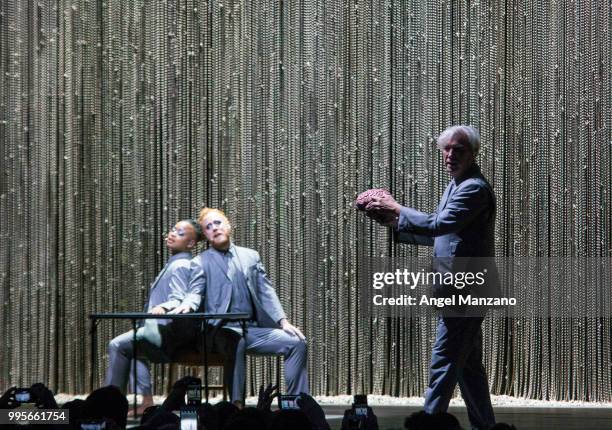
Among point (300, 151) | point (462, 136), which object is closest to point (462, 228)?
point (462, 136)

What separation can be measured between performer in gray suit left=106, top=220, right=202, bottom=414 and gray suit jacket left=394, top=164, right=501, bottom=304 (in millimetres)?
1964

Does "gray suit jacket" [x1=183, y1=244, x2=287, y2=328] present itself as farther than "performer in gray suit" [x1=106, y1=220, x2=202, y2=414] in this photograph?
Yes

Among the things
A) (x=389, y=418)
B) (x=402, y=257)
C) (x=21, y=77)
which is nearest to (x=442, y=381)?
(x=389, y=418)

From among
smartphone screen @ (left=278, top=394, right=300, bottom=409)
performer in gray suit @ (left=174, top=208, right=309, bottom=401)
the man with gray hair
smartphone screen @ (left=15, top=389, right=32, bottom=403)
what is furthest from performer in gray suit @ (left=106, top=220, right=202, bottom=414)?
smartphone screen @ (left=278, top=394, right=300, bottom=409)

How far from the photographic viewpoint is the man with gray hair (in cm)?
529

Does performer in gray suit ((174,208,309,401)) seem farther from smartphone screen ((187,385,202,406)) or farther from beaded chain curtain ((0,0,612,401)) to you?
smartphone screen ((187,385,202,406))

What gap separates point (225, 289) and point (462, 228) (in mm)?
2123

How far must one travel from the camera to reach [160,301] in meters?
7.32

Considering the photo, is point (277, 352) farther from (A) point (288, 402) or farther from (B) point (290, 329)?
(A) point (288, 402)

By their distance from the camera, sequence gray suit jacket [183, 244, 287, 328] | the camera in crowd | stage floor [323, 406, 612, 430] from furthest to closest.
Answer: gray suit jacket [183, 244, 287, 328], stage floor [323, 406, 612, 430], the camera in crowd

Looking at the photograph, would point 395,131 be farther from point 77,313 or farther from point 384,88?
point 77,313

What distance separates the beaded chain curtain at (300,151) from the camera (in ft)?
26.5

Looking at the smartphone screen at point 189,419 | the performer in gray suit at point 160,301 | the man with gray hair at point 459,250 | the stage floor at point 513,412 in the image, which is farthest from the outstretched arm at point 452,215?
the smartphone screen at point 189,419

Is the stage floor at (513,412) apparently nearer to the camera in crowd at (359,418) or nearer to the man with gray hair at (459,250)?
the man with gray hair at (459,250)
